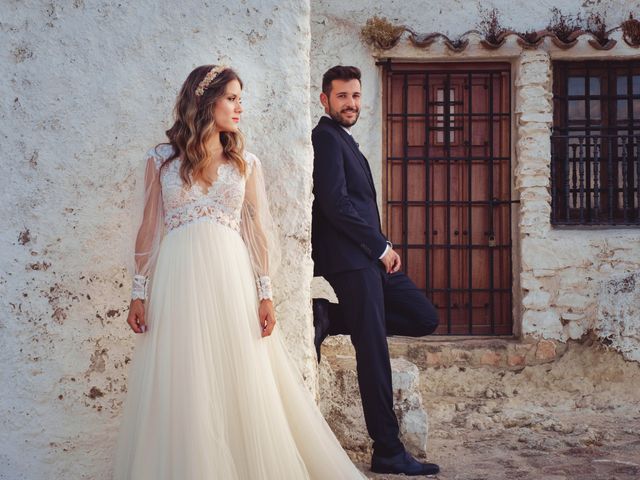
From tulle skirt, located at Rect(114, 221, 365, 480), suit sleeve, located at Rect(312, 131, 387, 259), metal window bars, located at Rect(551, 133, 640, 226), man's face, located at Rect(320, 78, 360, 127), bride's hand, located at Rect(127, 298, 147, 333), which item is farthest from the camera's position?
metal window bars, located at Rect(551, 133, 640, 226)

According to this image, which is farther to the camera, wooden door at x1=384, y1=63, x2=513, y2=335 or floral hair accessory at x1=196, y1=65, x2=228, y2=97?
wooden door at x1=384, y1=63, x2=513, y2=335

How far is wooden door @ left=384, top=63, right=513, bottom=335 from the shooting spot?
7.17m

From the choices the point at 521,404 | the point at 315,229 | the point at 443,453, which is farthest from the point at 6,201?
the point at 521,404

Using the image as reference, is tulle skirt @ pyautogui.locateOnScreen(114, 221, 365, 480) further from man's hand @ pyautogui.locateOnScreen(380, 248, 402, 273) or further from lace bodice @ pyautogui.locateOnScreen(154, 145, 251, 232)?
man's hand @ pyautogui.locateOnScreen(380, 248, 402, 273)

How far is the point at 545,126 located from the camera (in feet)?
22.6

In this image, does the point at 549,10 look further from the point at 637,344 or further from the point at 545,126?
the point at 637,344

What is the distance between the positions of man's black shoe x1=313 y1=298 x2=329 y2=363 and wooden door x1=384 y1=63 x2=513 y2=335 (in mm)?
2935

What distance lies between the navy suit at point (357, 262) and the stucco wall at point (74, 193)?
48cm

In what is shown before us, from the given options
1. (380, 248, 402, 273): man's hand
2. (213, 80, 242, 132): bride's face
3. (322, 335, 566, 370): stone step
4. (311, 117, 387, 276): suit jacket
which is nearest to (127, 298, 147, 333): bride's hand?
(213, 80, 242, 132): bride's face

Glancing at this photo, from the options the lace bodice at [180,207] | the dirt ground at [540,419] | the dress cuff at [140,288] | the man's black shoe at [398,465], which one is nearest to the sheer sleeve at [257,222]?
the lace bodice at [180,207]

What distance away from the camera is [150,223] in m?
3.42

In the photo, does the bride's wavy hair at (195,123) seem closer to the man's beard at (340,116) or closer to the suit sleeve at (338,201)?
the suit sleeve at (338,201)

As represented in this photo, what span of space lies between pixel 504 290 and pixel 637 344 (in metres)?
1.14

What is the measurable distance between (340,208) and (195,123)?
3.15 ft
